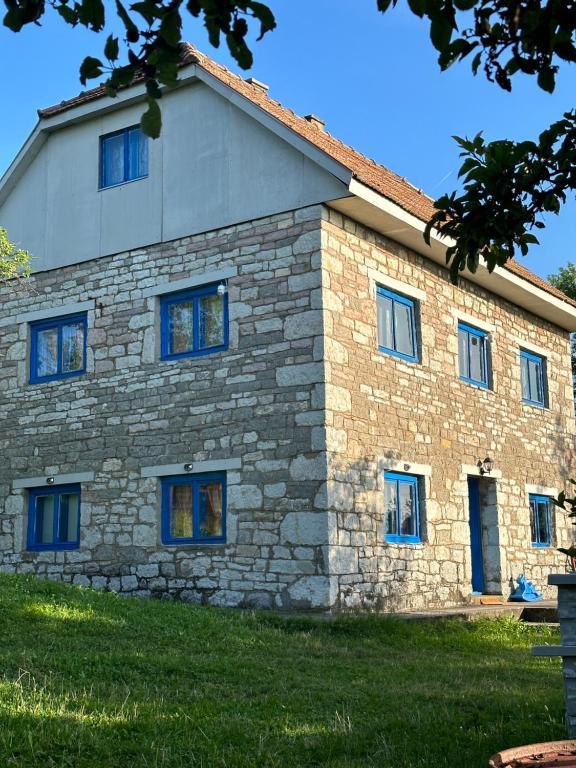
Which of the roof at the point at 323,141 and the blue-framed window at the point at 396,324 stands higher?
Answer: the roof at the point at 323,141

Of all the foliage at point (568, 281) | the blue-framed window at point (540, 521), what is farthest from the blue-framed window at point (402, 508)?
the foliage at point (568, 281)

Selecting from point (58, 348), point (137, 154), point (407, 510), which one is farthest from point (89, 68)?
point (58, 348)

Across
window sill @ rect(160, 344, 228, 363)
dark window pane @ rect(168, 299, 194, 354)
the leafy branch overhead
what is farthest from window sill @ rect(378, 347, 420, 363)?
the leafy branch overhead

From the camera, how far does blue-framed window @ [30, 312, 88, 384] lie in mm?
15555

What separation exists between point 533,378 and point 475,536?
4.18m

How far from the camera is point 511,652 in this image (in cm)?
1170

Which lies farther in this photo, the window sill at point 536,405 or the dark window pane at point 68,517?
the window sill at point 536,405

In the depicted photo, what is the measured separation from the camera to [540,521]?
1833 centimetres

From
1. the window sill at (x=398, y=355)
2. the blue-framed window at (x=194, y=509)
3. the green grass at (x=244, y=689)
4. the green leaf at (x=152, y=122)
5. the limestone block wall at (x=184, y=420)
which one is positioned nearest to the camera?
the green leaf at (x=152, y=122)

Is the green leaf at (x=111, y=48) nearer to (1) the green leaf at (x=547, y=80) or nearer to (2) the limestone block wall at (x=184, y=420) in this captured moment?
(1) the green leaf at (x=547, y=80)

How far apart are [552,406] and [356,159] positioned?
22.4ft

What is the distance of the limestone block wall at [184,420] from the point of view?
42.0 feet

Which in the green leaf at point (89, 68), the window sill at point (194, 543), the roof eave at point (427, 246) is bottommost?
the window sill at point (194, 543)

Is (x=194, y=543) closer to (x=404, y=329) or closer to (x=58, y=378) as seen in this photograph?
(x=58, y=378)
